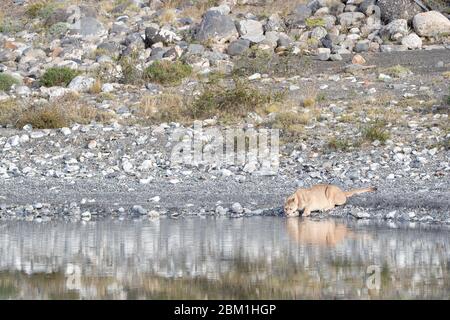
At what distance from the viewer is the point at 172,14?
31250 millimetres

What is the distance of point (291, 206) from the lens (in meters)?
12.4

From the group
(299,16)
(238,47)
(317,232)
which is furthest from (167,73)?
(317,232)

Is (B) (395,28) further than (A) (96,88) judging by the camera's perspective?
Yes

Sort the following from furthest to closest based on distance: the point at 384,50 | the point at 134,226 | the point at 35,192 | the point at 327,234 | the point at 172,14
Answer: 1. the point at 172,14
2. the point at 384,50
3. the point at 35,192
4. the point at 134,226
5. the point at 327,234

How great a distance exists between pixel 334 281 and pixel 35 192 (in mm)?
6751

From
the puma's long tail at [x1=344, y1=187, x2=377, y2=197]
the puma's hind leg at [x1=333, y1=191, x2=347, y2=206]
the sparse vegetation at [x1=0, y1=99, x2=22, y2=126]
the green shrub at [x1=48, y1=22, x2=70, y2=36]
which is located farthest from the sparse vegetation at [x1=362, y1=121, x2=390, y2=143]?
the green shrub at [x1=48, y1=22, x2=70, y2=36]

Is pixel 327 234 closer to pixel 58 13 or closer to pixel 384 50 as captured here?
pixel 384 50

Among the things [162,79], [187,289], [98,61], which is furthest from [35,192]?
[98,61]

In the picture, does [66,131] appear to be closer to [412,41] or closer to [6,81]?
[6,81]

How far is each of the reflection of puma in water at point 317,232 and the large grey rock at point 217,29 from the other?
→ 52.3 feet

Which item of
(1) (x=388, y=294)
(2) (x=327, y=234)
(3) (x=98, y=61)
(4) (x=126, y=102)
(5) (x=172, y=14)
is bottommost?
(1) (x=388, y=294)

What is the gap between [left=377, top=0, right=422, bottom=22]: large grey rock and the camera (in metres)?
28.6

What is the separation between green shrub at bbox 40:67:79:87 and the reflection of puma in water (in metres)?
11.9

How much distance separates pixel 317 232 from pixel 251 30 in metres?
17.6
